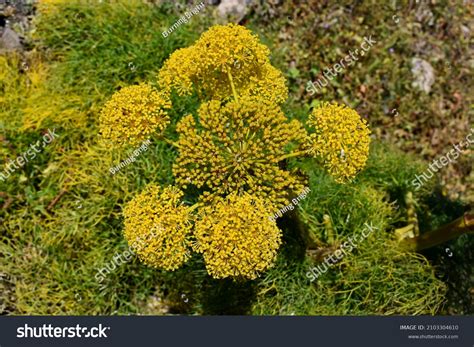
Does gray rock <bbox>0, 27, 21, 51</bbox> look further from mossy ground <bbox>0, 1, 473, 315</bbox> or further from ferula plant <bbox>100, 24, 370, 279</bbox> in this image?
ferula plant <bbox>100, 24, 370, 279</bbox>

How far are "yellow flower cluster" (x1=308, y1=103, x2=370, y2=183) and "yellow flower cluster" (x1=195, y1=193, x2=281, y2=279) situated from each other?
1.76ft

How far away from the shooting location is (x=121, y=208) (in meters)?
5.69

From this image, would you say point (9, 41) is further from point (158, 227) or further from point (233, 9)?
point (158, 227)

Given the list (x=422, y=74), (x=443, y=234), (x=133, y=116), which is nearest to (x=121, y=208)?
(x=133, y=116)

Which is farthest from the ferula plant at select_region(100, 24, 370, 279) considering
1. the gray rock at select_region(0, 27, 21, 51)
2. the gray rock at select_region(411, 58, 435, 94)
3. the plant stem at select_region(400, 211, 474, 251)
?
the gray rock at select_region(411, 58, 435, 94)

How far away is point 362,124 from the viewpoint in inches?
150

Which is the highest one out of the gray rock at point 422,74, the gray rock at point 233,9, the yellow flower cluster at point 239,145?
the gray rock at point 422,74

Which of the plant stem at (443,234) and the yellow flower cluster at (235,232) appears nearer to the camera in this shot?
the yellow flower cluster at (235,232)

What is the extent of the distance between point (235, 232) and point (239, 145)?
557 millimetres

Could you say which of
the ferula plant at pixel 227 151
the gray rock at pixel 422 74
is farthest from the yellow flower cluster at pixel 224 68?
the gray rock at pixel 422 74

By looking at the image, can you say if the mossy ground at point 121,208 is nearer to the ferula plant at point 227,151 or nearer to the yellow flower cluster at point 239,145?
the ferula plant at point 227,151

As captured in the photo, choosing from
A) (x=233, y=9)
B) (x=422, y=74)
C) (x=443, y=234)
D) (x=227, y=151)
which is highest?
(x=422, y=74)

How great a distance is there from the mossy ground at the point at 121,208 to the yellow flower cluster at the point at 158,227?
1784mm

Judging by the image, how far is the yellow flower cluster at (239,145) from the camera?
3.59 meters
